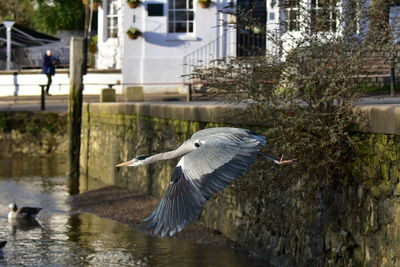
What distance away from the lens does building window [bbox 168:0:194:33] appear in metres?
32.2

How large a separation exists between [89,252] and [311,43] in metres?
4.26

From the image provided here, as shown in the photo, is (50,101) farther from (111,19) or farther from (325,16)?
(325,16)

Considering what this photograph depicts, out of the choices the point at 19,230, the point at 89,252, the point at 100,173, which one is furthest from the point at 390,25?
the point at 100,173

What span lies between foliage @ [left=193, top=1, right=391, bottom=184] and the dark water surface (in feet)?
6.82

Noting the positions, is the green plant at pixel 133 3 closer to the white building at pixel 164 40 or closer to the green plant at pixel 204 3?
the white building at pixel 164 40

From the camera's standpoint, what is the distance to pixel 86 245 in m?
13.2

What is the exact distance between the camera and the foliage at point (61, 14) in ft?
140

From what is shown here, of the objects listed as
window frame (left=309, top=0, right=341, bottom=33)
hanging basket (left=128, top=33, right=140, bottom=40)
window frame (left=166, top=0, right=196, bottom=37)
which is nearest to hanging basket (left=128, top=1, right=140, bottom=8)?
hanging basket (left=128, top=33, right=140, bottom=40)

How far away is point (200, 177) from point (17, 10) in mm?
43347

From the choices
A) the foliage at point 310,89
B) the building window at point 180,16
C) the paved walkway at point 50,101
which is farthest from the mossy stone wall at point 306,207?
the building window at point 180,16

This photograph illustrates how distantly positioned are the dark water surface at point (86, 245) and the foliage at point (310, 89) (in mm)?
2078

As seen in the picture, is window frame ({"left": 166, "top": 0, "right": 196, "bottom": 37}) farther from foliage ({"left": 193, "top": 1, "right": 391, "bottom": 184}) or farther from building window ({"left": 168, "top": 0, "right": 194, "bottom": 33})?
foliage ({"left": 193, "top": 1, "right": 391, "bottom": 184})

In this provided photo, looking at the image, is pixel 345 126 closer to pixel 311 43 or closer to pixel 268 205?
pixel 311 43

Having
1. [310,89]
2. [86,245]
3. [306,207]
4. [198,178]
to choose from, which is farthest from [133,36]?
[198,178]
